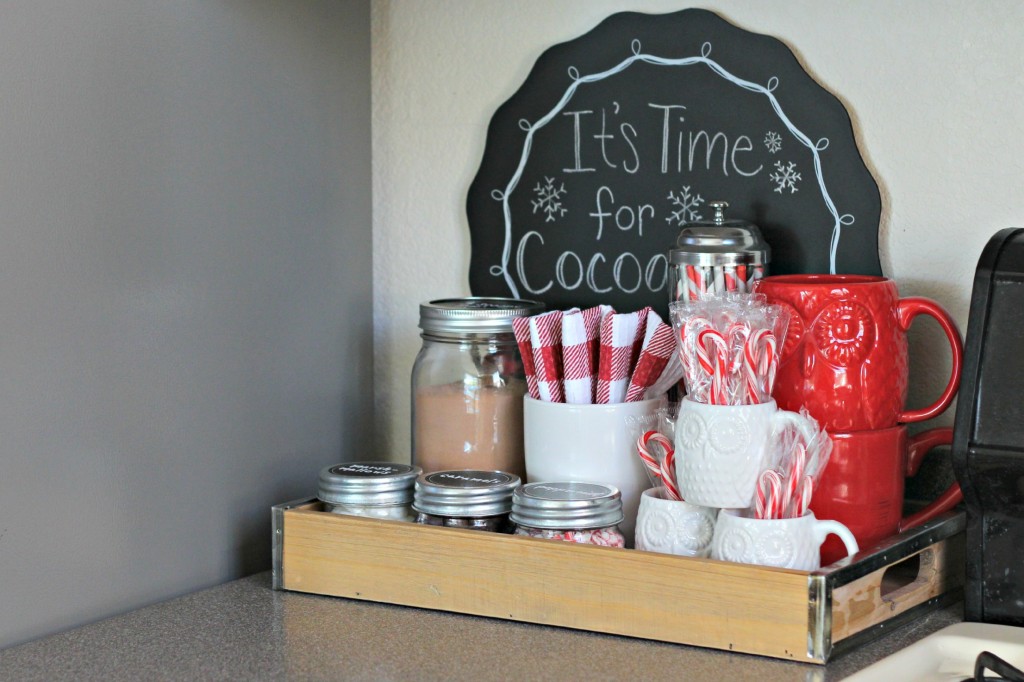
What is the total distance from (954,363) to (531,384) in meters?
0.39

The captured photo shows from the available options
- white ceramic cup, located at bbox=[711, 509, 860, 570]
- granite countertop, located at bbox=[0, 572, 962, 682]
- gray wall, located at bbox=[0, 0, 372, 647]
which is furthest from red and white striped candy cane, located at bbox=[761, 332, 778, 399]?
gray wall, located at bbox=[0, 0, 372, 647]

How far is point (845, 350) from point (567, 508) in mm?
277

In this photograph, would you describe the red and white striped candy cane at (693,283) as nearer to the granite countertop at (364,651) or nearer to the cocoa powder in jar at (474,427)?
the cocoa powder in jar at (474,427)

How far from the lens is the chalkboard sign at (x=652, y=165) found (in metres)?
1.17

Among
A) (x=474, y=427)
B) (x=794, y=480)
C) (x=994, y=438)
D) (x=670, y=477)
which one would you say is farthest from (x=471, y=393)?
(x=994, y=438)

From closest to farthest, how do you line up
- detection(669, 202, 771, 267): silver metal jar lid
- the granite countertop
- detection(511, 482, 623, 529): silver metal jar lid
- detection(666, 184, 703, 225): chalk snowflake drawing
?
the granite countertop < detection(511, 482, 623, 529): silver metal jar lid < detection(669, 202, 771, 267): silver metal jar lid < detection(666, 184, 703, 225): chalk snowflake drawing

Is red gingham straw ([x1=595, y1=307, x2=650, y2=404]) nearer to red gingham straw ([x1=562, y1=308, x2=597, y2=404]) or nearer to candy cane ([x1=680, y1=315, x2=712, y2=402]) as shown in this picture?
red gingham straw ([x1=562, y1=308, x2=597, y2=404])

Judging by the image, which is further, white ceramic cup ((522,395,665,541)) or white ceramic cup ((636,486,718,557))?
white ceramic cup ((522,395,665,541))

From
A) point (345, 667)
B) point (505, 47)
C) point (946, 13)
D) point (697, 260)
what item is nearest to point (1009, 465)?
point (697, 260)

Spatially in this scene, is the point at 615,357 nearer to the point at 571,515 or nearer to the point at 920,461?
the point at 571,515

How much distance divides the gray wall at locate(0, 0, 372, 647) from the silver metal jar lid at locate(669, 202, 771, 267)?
0.43 metres

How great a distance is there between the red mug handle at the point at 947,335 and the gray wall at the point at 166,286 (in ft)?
2.06

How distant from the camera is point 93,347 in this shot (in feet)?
3.37

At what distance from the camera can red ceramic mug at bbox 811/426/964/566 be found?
1012 millimetres
